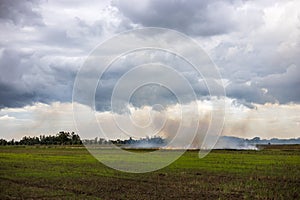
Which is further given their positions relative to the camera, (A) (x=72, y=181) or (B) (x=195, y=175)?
(B) (x=195, y=175)

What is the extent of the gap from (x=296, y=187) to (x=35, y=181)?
598 inches

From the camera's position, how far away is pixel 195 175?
28281mm

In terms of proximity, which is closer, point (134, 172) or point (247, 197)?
point (247, 197)

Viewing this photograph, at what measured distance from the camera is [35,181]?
990 inches

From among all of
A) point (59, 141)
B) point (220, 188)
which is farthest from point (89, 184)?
point (59, 141)

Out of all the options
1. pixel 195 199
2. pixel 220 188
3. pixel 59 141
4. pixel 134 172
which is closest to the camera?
pixel 195 199

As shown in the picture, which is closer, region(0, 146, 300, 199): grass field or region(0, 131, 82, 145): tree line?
region(0, 146, 300, 199): grass field

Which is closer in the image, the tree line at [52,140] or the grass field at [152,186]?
the grass field at [152,186]

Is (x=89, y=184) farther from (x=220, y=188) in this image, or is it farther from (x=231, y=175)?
(x=231, y=175)

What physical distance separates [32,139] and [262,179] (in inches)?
5439

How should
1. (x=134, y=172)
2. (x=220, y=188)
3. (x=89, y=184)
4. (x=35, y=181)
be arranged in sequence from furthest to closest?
1. (x=134, y=172)
2. (x=35, y=181)
3. (x=89, y=184)
4. (x=220, y=188)

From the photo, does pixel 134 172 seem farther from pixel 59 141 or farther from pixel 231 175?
pixel 59 141

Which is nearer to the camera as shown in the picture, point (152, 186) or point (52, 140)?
→ point (152, 186)

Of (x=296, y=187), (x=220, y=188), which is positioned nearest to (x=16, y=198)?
(x=220, y=188)
